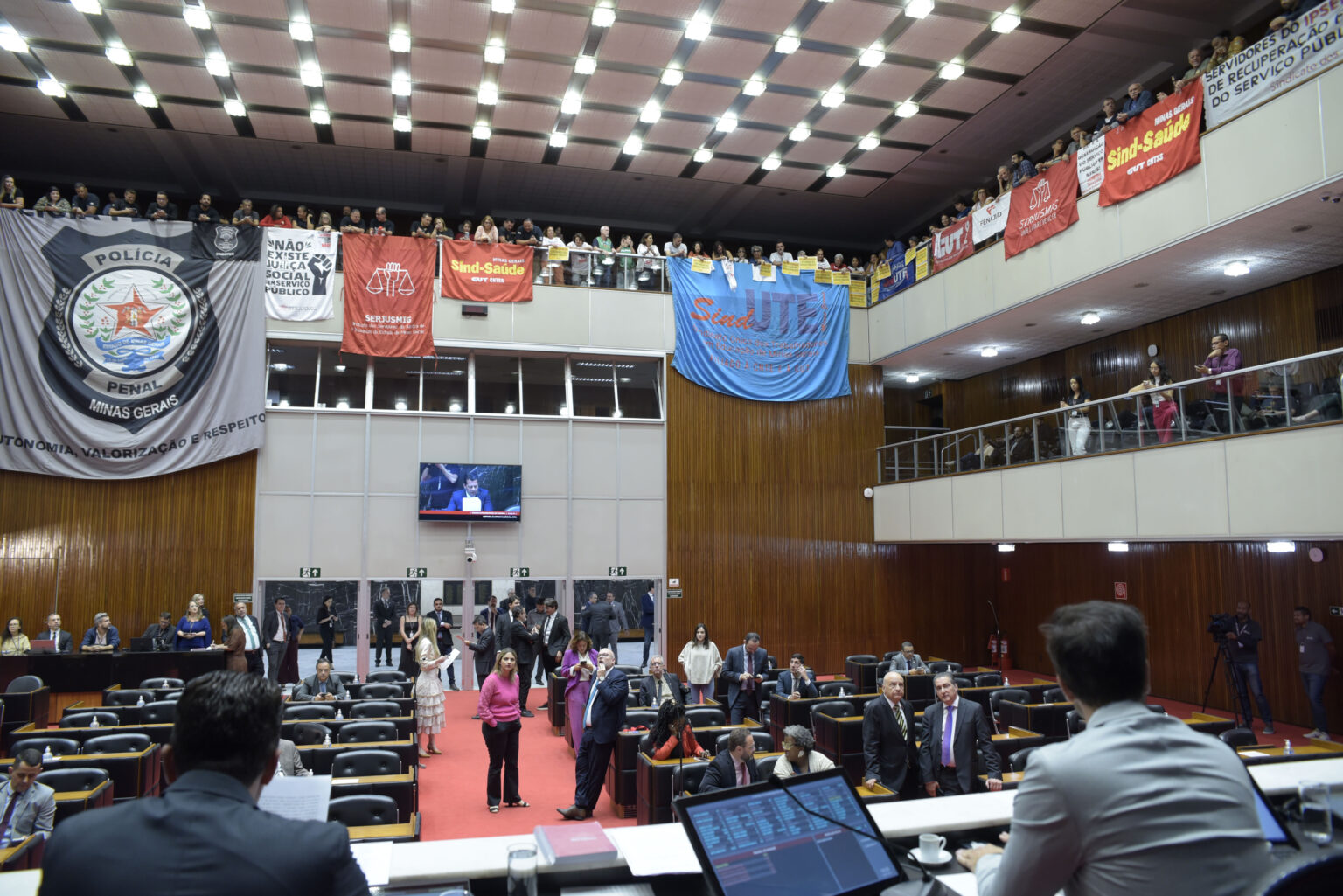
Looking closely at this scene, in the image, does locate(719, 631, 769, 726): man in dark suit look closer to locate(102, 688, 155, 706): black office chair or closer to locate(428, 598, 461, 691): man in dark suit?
locate(428, 598, 461, 691): man in dark suit

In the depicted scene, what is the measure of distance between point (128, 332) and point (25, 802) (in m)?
11.0

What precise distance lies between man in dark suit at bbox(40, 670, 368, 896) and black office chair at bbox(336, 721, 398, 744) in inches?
304

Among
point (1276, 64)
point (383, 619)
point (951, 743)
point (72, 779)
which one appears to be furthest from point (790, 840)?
point (383, 619)

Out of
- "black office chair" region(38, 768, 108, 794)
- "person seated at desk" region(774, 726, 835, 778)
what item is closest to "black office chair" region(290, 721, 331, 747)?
"black office chair" region(38, 768, 108, 794)

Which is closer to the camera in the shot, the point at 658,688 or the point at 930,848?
the point at 930,848

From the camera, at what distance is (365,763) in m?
7.77

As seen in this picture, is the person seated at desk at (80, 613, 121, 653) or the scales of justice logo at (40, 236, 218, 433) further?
the scales of justice logo at (40, 236, 218, 433)

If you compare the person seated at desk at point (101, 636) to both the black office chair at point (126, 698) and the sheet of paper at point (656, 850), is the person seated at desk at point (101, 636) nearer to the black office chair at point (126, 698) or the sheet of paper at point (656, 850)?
the black office chair at point (126, 698)

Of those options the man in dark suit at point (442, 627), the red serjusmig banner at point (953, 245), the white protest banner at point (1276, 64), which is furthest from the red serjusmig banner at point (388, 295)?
the white protest banner at point (1276, 64)

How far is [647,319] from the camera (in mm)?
17281

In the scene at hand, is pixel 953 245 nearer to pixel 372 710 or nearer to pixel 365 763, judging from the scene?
pixel 372 710

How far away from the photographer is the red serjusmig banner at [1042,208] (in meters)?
13.1

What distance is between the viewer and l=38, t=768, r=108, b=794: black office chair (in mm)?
6973

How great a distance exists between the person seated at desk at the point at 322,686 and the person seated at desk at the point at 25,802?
4245 millimetres
